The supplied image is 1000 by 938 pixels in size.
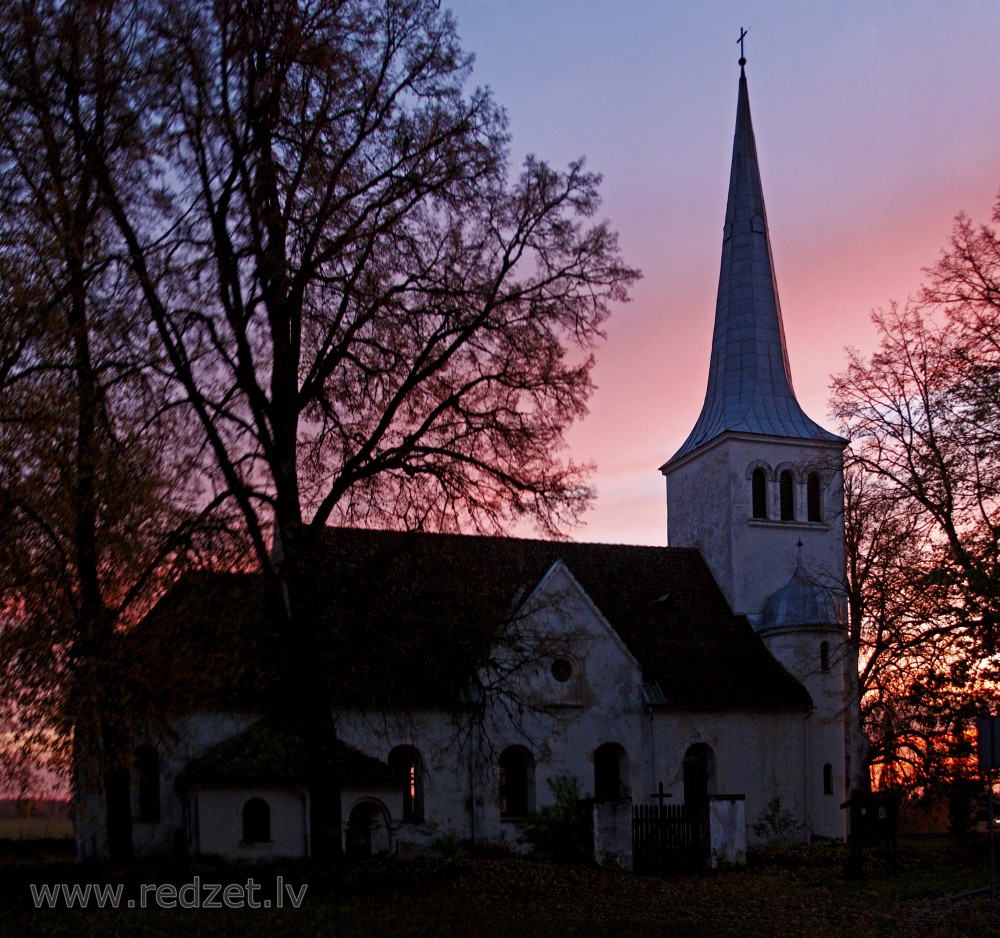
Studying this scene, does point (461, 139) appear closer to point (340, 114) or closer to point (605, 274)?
point (340, 114)

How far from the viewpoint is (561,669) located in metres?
27.6

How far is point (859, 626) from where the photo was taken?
27766 millimetres

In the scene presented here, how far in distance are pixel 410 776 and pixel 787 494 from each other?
15.1 meters

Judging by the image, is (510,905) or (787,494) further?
(787,494)

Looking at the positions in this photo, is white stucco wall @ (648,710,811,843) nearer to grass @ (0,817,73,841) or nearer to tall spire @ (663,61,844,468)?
tall spire @ (663,61,844,468)

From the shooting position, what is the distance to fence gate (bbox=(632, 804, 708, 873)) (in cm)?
2208

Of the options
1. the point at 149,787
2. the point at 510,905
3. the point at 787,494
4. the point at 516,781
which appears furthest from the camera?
the point at 787,494

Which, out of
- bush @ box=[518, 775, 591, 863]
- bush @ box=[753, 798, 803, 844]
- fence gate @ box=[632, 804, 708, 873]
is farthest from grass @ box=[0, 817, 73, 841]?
bush @ box=[753, 798, 803, 844]

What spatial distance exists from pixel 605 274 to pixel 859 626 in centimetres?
1495

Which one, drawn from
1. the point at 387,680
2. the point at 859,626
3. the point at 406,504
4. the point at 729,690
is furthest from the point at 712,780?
the point at 406,504

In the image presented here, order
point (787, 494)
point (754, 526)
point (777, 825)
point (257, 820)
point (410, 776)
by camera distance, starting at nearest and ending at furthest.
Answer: point (257, 820)
point (410, 776)
point (777, 825)
point (754, 526)
point (787, 494)

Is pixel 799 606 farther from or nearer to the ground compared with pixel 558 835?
farther from the ground

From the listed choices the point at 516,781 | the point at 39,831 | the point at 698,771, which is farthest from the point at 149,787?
the point at 698,771

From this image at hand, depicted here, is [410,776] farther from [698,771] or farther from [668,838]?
[698,771]
